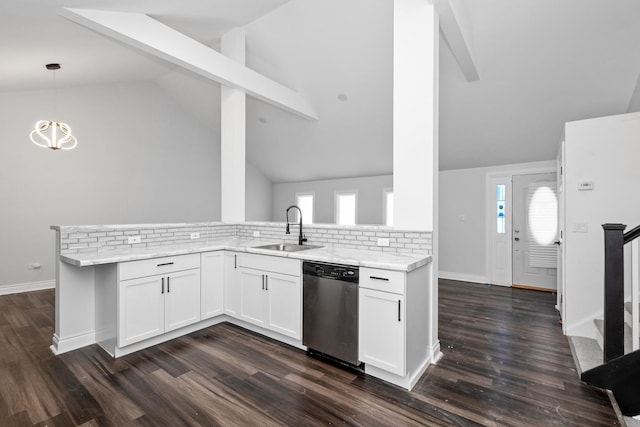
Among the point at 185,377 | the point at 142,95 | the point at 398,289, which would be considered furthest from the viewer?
the point at 142,95

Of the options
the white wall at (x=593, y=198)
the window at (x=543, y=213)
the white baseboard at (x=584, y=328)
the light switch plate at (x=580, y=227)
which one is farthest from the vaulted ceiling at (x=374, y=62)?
the white baseboard at (x=584, y=328)

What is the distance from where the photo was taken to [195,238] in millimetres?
3830

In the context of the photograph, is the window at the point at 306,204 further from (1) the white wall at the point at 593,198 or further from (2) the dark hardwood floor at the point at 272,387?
(1) the white wall at the point at 593,198

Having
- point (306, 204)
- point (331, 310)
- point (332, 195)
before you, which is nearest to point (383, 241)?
point (331, 310)

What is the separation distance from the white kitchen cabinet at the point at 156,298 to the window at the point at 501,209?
4.79 metres

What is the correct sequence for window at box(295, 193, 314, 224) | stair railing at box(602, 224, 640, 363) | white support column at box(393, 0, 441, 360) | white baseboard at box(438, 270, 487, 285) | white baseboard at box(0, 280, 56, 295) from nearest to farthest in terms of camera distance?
stair railing at box(602, 224, 640, 363)
white support column at box(393, 0, 441, 360)
white baseboard at box(0, 280, 56, 295)
white baseboard at box(438, 270, 487, 285)
window at box(295, 193, 314, 224)

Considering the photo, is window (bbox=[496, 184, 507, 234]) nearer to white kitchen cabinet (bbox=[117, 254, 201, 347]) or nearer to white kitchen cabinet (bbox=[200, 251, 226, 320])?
white kitchen cabinet (bbox=[200, 251, 226, 320])

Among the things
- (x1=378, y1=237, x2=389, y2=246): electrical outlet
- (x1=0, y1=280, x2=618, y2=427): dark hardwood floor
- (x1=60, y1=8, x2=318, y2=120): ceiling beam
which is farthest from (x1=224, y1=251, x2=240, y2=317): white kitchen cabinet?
(x1=60, y1=8, x2=318, y2=120): ceiling beam

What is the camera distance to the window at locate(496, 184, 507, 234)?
5293 mm

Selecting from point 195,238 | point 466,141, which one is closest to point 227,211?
point 195,238

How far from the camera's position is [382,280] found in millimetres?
2270

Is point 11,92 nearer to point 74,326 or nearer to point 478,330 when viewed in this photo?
point 74,326

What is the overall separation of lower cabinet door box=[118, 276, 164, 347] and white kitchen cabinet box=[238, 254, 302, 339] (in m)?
0.77

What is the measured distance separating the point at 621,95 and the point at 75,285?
617 cm
